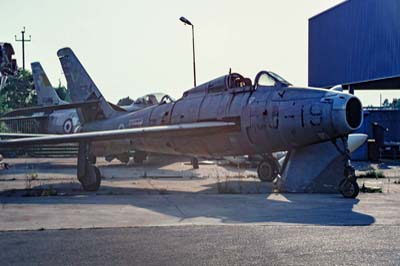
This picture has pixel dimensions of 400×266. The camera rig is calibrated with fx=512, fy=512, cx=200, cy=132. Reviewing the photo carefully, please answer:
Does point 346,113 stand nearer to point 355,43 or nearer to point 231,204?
point 231,204

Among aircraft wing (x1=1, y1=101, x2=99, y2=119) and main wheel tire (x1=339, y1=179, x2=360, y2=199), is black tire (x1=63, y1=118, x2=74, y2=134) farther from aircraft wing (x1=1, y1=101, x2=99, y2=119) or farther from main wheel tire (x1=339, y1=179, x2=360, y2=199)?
main wheel tire (x1=339, y1=179, x2=360, y2=199)

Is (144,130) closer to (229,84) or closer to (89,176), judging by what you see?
(89,176)

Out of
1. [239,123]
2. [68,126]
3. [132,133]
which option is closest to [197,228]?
[132,133]

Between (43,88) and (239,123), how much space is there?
27257 mm

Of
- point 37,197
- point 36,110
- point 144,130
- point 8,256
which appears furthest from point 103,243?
point 36,110

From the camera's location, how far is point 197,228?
7.54 metres

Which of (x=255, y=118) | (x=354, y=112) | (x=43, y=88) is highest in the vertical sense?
(x=43, y=88)

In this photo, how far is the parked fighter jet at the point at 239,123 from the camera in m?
11.7

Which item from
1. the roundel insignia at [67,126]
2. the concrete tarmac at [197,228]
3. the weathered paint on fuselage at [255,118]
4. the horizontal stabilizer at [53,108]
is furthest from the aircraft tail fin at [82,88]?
the roundel insignia at [67,126]

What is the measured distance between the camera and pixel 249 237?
22.5 ft

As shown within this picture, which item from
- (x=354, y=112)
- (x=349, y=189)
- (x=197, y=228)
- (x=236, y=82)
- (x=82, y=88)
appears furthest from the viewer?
(x=82, y=88)

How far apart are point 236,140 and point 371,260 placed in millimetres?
8211

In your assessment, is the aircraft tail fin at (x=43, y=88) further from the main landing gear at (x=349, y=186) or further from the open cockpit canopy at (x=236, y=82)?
the main landing gear at (x=349, y=186)

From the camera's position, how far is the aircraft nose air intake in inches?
447
